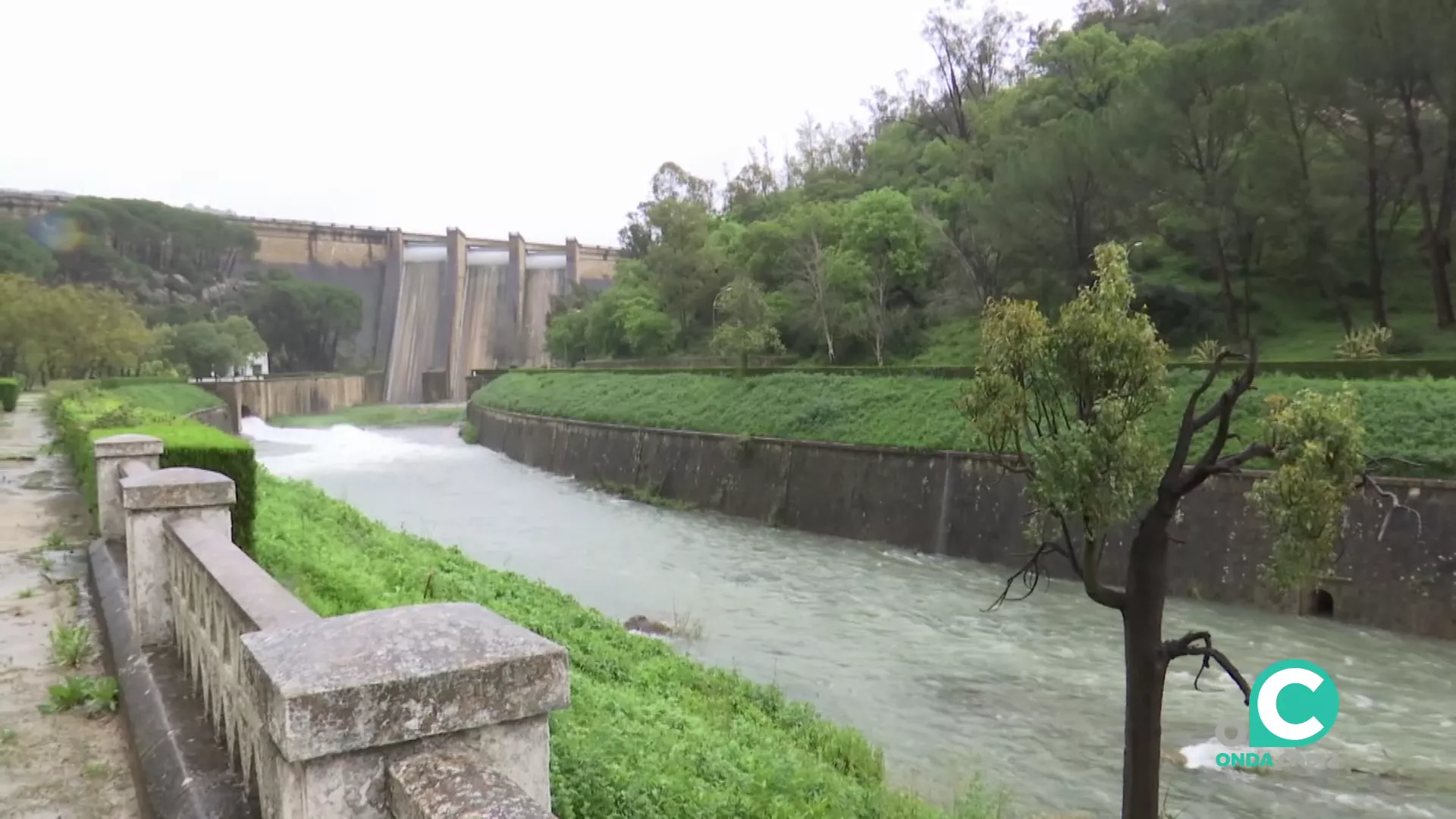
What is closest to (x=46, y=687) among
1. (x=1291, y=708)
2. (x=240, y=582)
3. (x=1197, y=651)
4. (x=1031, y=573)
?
(x=240, y=582)

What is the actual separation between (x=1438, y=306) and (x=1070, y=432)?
75.6 ft

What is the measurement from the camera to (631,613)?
14445 millimetres

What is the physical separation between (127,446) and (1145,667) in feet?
27.0

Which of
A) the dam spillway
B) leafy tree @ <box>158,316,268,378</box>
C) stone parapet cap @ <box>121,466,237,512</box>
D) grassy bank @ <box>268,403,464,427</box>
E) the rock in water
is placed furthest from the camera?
the dam spillway

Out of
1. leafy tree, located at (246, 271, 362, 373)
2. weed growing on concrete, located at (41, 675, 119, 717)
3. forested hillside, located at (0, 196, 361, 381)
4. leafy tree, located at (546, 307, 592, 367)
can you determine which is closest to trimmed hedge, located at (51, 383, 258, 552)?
weed growing on concrete, located at (41, 675, 119, 717)

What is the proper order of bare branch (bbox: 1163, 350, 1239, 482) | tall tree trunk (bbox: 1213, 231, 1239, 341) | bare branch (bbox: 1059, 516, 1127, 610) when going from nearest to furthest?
bare branch (bbox: 1163, 350, 1239, 482)
bare branch (bbox: 1059, 516, 1127, 610)
tall tree trunk (bbox: 1213, 231, 1239, 341)

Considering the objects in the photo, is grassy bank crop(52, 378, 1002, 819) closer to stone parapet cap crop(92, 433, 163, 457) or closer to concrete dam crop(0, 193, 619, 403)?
stone parapet cap crop(92, 433, 163, 457)

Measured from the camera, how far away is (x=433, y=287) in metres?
72.6

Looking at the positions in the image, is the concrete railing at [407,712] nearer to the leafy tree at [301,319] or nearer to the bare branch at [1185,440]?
the bare branch at [1185,440]

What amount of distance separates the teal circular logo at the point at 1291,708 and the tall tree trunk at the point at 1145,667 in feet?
9.92

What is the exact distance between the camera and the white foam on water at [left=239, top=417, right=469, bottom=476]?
34000mm

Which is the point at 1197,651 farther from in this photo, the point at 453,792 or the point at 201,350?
the point at 201,350

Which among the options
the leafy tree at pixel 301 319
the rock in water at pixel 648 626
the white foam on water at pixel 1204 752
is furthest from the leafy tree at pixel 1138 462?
the leafy tree at pixel 301 319

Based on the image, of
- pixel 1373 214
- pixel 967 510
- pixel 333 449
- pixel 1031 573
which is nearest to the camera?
pixel 1031 573
